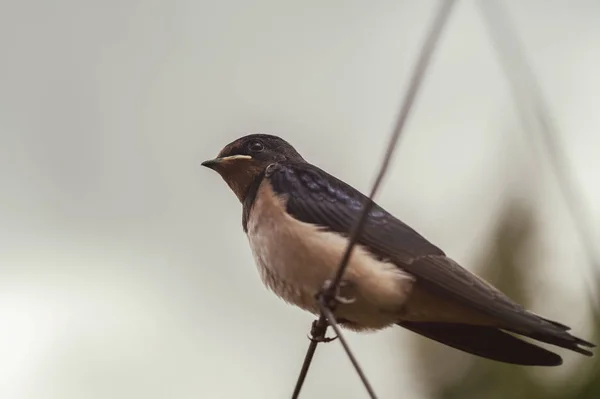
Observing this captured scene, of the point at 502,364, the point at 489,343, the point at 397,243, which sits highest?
the point at 397,243

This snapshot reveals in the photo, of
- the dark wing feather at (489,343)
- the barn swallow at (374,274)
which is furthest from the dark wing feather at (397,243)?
the dark wing feather at (489,343)

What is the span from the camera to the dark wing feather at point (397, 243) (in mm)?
1047

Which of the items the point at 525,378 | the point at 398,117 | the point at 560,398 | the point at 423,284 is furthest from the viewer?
the point at 525,378

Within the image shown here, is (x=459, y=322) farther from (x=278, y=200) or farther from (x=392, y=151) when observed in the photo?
(x=392, y=151)

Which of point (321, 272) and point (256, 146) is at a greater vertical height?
point (256, 146)

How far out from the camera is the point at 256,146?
1.47 meters

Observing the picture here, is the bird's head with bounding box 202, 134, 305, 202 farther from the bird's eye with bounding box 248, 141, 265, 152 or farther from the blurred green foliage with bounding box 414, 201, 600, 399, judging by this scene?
the blurred green foliage with bounding box 414, 201, 600, 399

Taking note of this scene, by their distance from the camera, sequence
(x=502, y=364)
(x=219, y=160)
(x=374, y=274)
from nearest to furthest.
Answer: (x=374, y=274) → (x=219, y=160) → (x=502, y=364)

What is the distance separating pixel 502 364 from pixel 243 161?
140 centimetres

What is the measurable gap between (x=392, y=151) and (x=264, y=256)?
549mm

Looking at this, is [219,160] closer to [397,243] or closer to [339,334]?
[397,243]

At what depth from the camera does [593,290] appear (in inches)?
41.1

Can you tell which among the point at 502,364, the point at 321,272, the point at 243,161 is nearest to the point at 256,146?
the point at 243,161

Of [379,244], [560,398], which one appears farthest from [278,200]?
[560,398]
